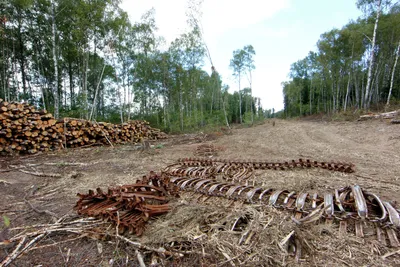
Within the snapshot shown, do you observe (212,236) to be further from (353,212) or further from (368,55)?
(368,55)

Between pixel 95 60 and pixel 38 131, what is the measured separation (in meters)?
10.2

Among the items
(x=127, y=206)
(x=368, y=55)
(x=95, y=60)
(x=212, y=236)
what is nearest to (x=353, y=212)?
(x=212, y=236)

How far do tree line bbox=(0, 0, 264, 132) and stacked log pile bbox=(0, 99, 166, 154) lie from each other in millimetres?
3262

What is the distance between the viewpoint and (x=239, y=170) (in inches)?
153

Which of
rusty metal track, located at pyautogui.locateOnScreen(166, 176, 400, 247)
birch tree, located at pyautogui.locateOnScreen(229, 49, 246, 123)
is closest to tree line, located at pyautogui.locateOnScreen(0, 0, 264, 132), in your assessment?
birch tree, located at pyautogui.locateOnScreen(229, 49, 246, 123)

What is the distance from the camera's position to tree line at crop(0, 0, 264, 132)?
11.2m

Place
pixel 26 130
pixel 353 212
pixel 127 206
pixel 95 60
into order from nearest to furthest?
pixel 353 212 < pixel 127 206 < pixel 26 130 < pixel 95 60

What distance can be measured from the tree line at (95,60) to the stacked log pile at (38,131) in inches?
128

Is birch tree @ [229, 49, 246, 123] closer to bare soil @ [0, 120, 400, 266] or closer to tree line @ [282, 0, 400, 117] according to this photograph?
tree line @ [282, 0, 400, 117]

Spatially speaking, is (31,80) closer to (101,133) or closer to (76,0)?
(76,0)

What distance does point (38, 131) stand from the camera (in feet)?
22.2

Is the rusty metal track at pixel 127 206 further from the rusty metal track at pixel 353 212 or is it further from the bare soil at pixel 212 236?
the rusty metal track at pixel 353 212

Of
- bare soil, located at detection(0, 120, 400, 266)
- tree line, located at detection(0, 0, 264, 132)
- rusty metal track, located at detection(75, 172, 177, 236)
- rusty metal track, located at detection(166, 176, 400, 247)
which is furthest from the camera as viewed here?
tree line, located at detection(0, 0, 264, 132)

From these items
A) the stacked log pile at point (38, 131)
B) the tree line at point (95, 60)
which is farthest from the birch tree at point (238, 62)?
the stacked log pile at point (38, 131)
